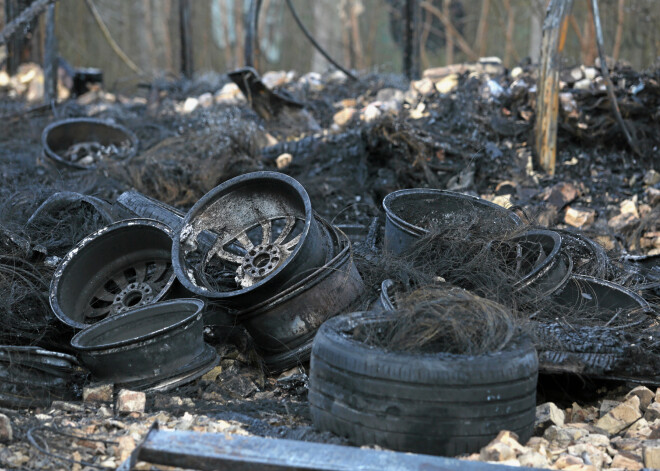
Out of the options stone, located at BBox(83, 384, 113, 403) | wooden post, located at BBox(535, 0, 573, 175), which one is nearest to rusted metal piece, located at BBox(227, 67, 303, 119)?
wooden post, located at BBox(535, 0, 573, 175)

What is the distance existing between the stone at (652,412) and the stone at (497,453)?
1.01 metres

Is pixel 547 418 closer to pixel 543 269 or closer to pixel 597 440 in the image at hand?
pixel 597 440

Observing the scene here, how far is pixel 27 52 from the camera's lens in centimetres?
1435

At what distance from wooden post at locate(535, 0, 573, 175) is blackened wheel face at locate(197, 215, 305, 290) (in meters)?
4.05

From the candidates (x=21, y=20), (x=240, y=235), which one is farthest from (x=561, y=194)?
(x=21, y=20)

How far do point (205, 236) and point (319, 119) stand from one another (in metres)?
5.45

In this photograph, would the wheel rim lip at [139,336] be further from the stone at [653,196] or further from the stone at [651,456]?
the stone at [653,196]

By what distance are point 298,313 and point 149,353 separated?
87 centimetres

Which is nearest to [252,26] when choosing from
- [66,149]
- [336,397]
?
[66,149]

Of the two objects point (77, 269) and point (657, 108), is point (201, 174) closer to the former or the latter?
point (77, 269)

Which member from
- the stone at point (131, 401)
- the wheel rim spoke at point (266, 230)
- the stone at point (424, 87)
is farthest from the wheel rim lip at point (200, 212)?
the stone at point (424, 87)

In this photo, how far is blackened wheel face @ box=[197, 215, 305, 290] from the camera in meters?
4.85

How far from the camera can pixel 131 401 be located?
3.91 meters

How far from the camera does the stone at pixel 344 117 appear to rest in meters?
9.62
